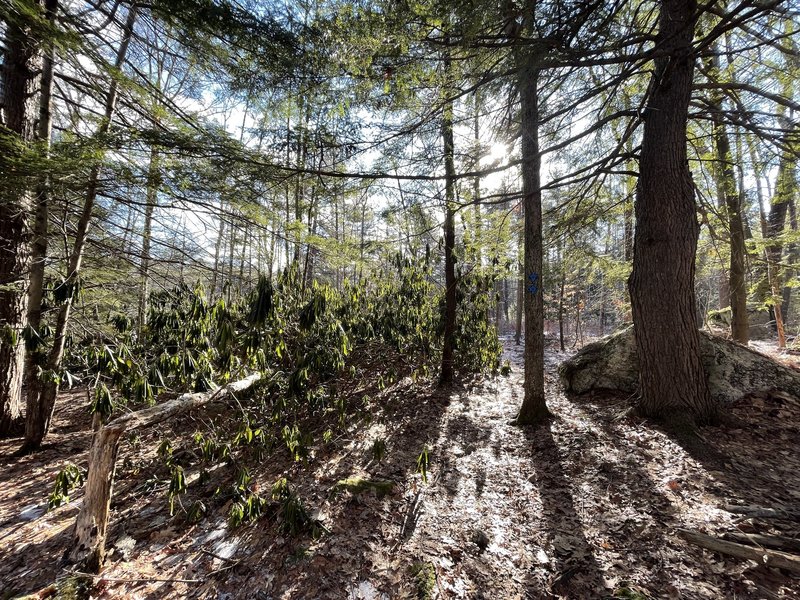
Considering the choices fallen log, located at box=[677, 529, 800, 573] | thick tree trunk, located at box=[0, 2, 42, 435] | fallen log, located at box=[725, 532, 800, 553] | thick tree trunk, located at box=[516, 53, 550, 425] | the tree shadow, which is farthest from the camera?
thick tree trunk, located at box=[516, 53, 550, 425]

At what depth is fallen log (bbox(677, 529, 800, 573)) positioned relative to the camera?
1.81m

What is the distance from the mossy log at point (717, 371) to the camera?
3.86 m

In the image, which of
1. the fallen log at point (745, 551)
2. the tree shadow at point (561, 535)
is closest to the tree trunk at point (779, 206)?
the fallen log at point (745, 551)

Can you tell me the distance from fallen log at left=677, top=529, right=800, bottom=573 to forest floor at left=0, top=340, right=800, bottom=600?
5 centimetres

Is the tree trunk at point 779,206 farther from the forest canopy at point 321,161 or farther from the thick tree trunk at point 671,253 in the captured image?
the thick tree trunk at point 671,253

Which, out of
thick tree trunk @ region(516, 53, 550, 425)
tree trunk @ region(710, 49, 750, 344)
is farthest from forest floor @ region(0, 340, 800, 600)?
tree trunk @ region(710, 49, 750, 344)

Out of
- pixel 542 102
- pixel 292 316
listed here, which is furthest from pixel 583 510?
pixel 542 102

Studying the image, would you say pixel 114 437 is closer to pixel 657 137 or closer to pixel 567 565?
pixel 567 565

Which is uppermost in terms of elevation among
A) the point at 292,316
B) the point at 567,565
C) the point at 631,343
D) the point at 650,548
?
the point at 292,316

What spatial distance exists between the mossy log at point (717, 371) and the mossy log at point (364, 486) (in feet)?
13.2

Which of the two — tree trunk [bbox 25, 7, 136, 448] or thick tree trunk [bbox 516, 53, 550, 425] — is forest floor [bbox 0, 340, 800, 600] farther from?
tree trunk [bbox 25, 7, 136, 448]

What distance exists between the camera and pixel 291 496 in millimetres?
2857

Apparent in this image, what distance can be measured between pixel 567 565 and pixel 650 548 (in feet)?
2.04

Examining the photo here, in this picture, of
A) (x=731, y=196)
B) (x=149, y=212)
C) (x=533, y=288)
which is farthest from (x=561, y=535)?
(x=149, y=212)
